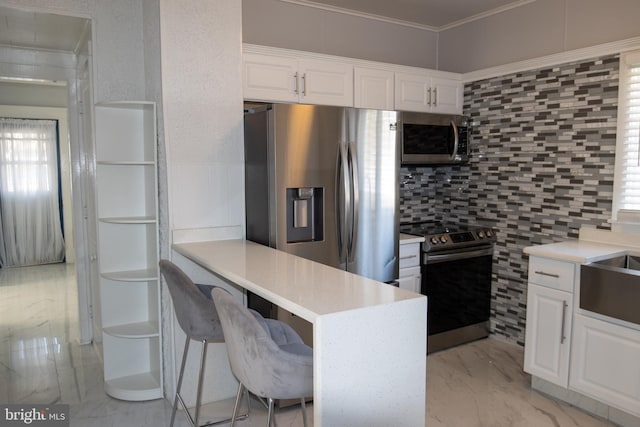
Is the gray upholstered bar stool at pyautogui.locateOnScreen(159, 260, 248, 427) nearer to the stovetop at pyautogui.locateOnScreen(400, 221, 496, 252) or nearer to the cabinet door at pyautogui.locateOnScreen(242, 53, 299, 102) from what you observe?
the cabinet door at pyautogui.locateOnScreen(242, 53, 299, 102)

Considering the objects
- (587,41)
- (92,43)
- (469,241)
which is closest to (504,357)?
(469,241)

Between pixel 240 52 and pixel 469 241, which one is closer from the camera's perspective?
pixel 240 52

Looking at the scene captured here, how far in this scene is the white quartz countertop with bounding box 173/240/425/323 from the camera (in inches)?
59.5

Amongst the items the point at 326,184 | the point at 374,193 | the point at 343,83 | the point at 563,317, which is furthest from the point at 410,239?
the point at 343,83

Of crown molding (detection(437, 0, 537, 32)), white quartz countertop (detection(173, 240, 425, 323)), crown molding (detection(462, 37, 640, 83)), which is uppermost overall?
crown molding (detection(437, 0, 537, 32))

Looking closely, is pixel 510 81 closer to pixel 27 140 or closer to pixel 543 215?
pixel 543 215

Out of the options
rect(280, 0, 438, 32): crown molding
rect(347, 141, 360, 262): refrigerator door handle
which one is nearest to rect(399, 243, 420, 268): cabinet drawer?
rect(347, 141, 360, 262): refrigerator door handle

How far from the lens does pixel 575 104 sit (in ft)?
11.1

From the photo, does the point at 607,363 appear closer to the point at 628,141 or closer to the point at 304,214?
the point at 628,141

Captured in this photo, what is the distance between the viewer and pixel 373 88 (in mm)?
3645

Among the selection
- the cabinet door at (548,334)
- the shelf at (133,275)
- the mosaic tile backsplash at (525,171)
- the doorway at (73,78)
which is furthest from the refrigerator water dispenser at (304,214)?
the doorway at (73,78)

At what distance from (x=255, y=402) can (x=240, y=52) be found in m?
2.06

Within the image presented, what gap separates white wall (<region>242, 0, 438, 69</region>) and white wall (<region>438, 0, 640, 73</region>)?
11.1 inches

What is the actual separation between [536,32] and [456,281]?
194 centimetres
